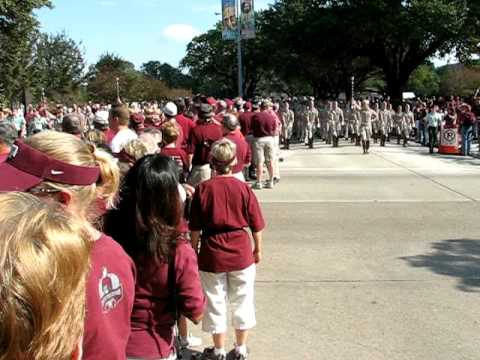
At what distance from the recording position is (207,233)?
4.46 metres

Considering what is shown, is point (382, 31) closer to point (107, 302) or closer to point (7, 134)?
point (7, 134)

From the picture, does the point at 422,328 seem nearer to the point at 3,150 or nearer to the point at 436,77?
the point at 3,150

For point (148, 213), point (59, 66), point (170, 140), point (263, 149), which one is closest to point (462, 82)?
point (59, 66)

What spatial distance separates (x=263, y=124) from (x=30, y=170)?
1117 centimetres

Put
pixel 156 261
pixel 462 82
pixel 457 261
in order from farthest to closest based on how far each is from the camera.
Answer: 1. pixel 462 82
2. pixel 457 261
3. pixel 156 261

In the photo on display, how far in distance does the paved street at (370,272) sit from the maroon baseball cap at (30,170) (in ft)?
9.82

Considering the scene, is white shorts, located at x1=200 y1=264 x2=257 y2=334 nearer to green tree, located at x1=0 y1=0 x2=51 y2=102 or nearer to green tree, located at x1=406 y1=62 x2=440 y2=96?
green tree, located at x1=0 y1=0 x2=51 y2=102

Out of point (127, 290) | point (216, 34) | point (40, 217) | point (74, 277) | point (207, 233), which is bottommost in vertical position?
point (207, 233)

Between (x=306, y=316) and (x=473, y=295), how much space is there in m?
1.80

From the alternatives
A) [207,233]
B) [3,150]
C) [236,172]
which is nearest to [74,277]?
[207,233]

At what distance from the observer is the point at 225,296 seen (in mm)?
4547

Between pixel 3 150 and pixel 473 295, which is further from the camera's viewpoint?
pixel 473 295

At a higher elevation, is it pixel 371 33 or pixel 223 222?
pixel 371 33

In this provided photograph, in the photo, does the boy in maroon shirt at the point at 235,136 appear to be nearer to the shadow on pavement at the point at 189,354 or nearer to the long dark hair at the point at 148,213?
the shadow on pavement at the point at 189,354
